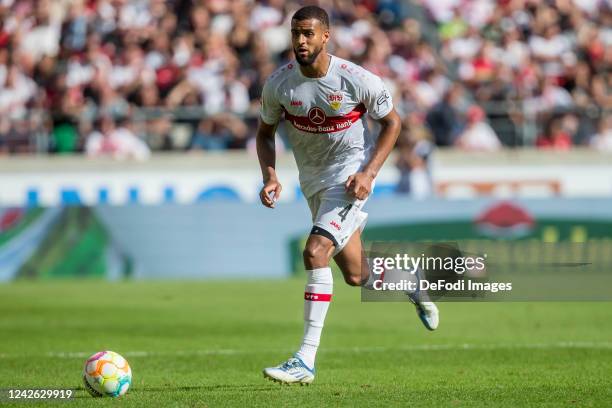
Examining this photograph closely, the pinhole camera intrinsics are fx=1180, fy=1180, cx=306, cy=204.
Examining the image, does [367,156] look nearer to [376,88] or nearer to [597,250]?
[376,88]

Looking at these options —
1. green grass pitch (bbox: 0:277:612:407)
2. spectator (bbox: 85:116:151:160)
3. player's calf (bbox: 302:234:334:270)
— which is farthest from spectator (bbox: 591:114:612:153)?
player's calf (bbox: 302:234:334:270)

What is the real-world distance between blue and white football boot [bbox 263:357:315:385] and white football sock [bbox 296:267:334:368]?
0.10 meters

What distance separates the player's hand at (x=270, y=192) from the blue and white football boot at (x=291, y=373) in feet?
3.81

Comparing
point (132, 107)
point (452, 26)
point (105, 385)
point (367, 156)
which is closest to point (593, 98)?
point (452, 26)

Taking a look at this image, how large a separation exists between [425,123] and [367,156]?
1346 centimetres

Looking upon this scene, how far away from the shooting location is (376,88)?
8.58 m

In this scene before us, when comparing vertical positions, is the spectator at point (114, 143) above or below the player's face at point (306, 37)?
below

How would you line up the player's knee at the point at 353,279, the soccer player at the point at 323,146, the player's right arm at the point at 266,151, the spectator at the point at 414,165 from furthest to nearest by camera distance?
the spectator at the point at 414,165
the player's knee at the point at 353,279
the player's right arm at the point at 266,151
the soccer player at the point at 323,146

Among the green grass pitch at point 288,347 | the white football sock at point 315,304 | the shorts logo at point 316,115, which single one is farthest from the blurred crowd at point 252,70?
the white football sock at point 315,304

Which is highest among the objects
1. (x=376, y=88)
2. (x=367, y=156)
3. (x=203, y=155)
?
(x=376, y=88)

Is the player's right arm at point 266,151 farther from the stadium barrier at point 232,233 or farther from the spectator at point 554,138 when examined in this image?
the spectator at point 554,138

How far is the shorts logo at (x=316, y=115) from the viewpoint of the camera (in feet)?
28.2

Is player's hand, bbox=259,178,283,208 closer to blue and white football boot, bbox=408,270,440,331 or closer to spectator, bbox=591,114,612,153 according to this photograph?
blue and white football boot, bbox=408,270,440,331

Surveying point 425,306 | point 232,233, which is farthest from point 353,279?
point 232,233
